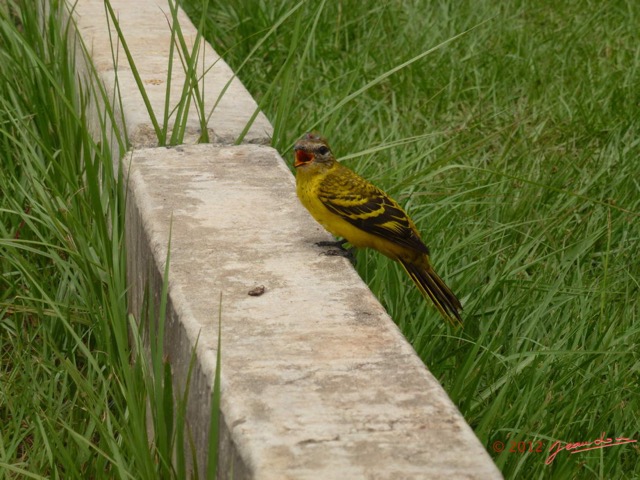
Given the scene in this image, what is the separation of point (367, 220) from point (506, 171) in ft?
4.71

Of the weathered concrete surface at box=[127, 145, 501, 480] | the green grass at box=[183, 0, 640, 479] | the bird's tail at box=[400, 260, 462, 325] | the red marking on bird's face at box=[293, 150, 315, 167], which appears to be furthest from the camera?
the red marking on bird's face at box=[293, 150, 315, 167]

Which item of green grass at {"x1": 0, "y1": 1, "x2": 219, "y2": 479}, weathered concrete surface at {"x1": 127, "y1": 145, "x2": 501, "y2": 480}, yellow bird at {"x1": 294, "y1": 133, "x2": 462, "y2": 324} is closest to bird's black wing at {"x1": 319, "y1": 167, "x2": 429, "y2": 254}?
yellow bird at {"x1": 294, "y1": 133, "x2": 462, "y2": 324}

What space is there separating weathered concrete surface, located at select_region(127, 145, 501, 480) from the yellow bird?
0.09 meters

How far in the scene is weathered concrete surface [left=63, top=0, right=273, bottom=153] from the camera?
407 cm

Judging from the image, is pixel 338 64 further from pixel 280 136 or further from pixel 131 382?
pixel 131 382

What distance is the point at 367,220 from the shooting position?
3475mm

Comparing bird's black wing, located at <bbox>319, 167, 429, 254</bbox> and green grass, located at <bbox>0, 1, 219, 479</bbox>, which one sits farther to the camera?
bird's black wing, located at <bbox>319, 167, 429, 254</bbox>

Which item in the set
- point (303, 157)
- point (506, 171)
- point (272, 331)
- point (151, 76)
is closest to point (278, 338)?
point (272, 331)

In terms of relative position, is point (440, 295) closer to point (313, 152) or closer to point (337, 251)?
point (337, 251)

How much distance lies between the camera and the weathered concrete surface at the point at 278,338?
2252 mm

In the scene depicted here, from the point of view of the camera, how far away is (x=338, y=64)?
19.2 feet

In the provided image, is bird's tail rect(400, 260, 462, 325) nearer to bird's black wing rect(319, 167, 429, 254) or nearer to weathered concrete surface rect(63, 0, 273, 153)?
bird's black wing rect(319, 167, 429, 254)

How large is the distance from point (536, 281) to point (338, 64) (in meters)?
2.45

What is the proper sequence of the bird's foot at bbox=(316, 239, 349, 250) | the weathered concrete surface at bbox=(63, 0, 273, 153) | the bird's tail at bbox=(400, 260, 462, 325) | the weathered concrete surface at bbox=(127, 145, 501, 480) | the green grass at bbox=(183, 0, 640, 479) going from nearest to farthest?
the weathered concrete surface at bbox=(127, 145, 501, 480)
the green grass at bbox=(183, 0, 640, 479)
the bird's foot at bbox=(316, 239, 349, 250)
the bird's tail at bbox=(400, 260, 462, 325)
the weathered concrete surface at bbox=(63, 0, 273, 153)
